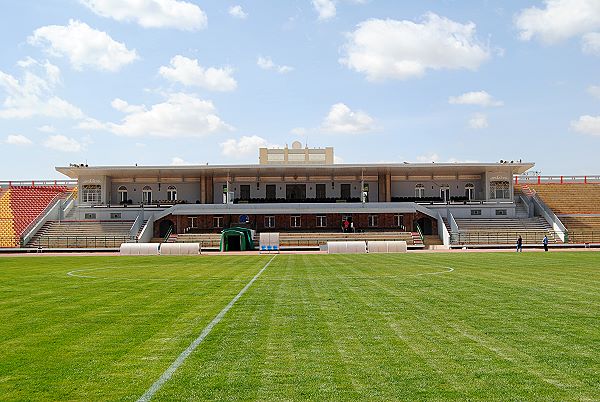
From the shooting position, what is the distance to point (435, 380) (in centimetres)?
740

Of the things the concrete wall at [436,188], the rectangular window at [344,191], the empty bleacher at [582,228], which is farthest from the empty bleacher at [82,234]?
the empty bleacher at [582,228]

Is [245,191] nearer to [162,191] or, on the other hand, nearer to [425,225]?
[162,191]

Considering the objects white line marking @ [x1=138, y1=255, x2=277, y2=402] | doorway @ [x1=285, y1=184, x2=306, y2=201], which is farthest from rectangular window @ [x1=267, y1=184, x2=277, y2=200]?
white line marking @ [x1=138, y1=255, x2=277, y2=402]

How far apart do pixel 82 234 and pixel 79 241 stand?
303 centimetres

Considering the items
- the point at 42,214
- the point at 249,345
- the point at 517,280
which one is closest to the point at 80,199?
the point at 42,214

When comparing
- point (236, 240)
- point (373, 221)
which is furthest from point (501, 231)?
point (236, 240)

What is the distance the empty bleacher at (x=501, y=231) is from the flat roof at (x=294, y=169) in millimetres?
7191

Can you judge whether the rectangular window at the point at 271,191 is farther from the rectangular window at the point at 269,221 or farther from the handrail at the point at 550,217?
the handrail at the point at 550,217

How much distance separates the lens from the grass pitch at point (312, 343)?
281 inches

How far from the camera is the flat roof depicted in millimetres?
70375

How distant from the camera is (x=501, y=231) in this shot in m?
61.9

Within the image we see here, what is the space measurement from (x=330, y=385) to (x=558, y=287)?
43.4ft

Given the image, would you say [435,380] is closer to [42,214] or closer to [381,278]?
[381,278]

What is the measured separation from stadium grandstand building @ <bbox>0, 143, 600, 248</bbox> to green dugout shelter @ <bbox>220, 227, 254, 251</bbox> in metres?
4.06
